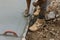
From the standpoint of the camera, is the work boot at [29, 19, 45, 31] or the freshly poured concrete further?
the work boot at [29, 19, 45, 31]

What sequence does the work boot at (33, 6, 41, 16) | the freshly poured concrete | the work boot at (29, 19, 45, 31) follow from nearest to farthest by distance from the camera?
the freshly poured concrete, the work boot at (29, 19, 45, 31), the work boot at (33, 6, 41, 16)

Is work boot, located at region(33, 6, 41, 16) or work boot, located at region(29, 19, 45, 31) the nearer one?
work boot, located at region(29, 19, 45, 31)

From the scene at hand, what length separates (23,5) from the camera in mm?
3879

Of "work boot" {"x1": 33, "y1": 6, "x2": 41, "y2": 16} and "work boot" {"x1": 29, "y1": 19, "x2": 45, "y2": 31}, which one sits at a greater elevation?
"work boot" {"x1": 33, "y1": 6, "x2": 41, "y2": 16}

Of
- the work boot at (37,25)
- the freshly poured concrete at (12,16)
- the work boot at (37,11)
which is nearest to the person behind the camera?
the freshly poured concrete at (12,16)

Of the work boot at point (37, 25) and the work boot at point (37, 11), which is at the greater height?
the work boot at point (37, 11)

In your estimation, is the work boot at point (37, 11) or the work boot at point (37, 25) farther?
the work boot at point (37, 11)

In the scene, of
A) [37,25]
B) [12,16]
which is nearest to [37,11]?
[37,25]

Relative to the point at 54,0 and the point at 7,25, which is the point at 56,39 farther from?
the point at 54,0

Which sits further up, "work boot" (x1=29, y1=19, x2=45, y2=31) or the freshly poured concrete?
the freshly poured concrete

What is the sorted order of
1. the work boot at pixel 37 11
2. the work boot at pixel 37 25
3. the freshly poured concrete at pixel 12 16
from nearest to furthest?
the freshly poured concrete at pixel 12 16, the work boot at pixel 37 25, the work boot at pixel 37 11

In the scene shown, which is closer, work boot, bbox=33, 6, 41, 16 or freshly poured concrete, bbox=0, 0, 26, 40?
freshly poured concrete, bbox=0, 0, 26, 40

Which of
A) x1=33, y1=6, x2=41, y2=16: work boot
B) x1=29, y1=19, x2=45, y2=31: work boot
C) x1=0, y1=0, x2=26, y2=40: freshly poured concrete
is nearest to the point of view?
x1=0, y1=0, x2=26, y2=40: freshly poured concrete

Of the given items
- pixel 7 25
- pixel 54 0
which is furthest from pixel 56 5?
A: pixel 7 25
